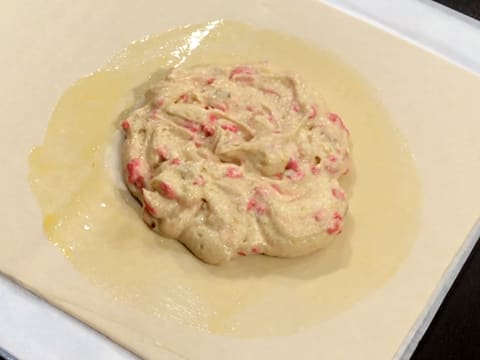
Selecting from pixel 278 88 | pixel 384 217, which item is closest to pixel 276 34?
pixel 278 88

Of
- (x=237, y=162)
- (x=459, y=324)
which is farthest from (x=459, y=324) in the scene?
(x=237, y=162)

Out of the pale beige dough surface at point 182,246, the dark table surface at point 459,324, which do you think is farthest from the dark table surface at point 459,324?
the pale beige dough surface at point 182,246

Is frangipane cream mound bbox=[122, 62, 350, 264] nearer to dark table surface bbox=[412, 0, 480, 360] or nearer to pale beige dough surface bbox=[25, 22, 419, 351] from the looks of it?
pale beige dough surface bbox=[25, 22, 419, 351]

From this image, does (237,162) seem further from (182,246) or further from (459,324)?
(459,324)

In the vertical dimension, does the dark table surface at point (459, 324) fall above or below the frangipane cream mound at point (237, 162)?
below

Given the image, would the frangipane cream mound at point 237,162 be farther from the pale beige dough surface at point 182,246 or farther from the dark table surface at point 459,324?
the dark table surface at point 459,324

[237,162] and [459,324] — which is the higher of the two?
[237,162]

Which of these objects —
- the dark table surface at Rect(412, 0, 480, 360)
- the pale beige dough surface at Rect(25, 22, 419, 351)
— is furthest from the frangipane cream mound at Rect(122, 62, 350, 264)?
the dark table surface at Rect(412, 0, 480, 360)
